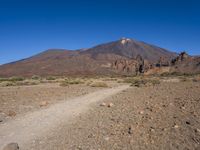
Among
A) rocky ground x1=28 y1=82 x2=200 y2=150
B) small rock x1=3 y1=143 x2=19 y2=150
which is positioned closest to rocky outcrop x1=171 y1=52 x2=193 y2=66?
rocky ground x1=28 y1=82 x2=200 y2=150

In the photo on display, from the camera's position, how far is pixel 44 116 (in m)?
9.88

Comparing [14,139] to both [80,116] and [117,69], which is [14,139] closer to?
[80,116]

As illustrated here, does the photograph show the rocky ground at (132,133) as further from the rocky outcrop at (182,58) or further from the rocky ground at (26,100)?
the rocky outcrop at (182,58)

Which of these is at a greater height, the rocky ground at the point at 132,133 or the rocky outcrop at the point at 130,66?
the rocky outcrop at the point at 130,66

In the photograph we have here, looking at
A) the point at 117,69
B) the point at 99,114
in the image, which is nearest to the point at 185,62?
the point at 117,69

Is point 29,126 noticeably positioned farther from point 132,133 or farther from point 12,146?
point 132,133

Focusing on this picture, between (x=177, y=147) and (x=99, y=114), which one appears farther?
(x=99, y=114)

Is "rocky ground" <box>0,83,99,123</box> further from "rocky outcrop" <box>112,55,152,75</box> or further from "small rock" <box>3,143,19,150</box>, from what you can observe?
"rocky outcrop" <box>112,55,152,75</box>

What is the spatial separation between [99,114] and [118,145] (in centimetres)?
423

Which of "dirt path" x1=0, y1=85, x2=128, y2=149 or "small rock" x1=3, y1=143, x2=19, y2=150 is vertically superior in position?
"small rock" x1=3, y1=143, x2=19, y2=150

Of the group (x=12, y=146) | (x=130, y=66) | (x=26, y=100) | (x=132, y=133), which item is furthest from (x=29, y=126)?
(x=130, y=66)

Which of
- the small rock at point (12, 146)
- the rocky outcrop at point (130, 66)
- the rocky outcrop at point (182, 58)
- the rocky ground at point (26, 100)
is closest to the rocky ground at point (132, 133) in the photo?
the small rock at point (12, 146)

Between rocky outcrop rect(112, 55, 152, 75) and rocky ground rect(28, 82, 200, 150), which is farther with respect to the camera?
rocky outcrop rect(112, 55, 152, 75)

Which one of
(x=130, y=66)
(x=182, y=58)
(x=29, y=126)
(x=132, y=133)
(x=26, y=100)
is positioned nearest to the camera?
(x=132, y=133)
